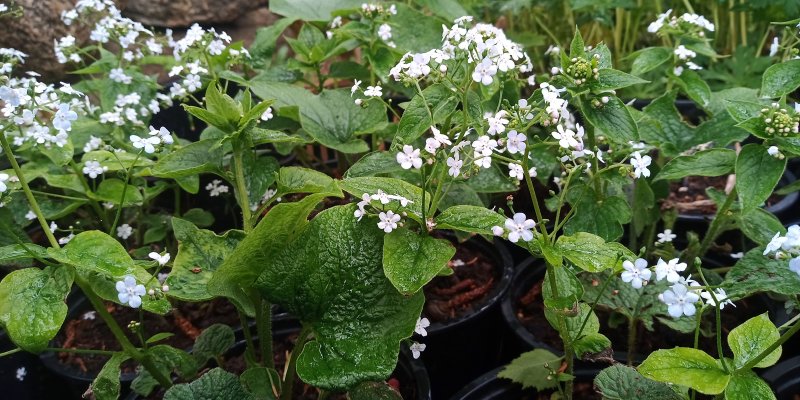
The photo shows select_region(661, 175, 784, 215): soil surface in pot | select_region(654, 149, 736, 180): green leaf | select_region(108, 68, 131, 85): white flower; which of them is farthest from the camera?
select_region(661, 175, 784, 215): soil surface in pot

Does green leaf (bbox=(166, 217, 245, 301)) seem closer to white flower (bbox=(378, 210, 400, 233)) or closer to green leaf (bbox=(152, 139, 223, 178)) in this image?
green leaf (bbox=(152, 139, 223, 178))

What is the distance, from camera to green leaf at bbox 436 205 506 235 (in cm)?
114

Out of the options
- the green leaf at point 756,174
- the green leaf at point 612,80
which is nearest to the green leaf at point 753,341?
the green leaf at point 756,174

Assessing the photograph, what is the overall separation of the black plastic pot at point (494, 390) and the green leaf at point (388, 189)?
437mm

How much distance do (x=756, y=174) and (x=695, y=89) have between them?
415mm

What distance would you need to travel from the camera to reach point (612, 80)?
135 centimetres

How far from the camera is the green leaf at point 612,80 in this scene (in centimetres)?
133

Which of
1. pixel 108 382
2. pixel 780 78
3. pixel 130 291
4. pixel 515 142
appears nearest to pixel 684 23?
pixel 780 78

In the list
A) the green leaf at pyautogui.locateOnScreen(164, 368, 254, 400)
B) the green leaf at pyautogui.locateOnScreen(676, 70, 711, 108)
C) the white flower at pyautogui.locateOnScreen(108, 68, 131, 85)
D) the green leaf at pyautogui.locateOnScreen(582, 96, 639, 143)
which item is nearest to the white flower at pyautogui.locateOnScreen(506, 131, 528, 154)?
the green leaf at pyautogui.locateOnScreen(582, 96, 639, 143)

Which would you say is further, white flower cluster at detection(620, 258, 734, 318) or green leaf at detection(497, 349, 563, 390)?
green leaf at detection(497, 349, 563, 390)

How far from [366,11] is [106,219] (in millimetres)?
882

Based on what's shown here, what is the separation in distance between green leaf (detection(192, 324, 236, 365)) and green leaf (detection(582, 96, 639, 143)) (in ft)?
2.86

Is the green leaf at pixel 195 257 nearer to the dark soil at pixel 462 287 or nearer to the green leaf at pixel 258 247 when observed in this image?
the green leaf at pixel 258 247

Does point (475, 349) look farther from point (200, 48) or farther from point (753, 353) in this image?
point (200, 48)
